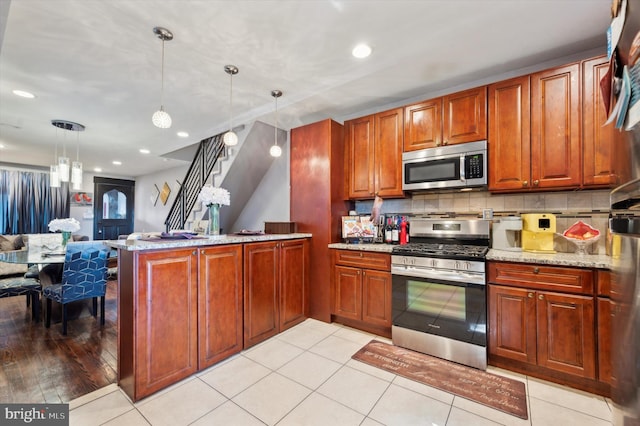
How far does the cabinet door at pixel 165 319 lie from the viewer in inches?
69.8

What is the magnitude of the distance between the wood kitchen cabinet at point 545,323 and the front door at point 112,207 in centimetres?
1002

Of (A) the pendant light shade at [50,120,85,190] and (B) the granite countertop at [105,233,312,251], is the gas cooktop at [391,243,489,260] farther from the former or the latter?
(A) the pendant light shade at [50,120,85,190]

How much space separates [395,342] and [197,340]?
1.80 metres

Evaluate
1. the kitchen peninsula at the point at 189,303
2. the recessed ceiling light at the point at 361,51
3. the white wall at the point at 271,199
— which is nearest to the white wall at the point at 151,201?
the white wall at the point at 271,199

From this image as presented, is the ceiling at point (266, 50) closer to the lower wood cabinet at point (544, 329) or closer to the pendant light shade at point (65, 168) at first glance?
the pendant light shade at point (65, 168)

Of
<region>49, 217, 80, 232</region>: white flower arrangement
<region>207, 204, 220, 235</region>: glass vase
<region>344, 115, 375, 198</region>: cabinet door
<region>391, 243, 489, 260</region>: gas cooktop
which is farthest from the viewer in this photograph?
<region>49, 217, 80, 232</region>: white flower arrangement

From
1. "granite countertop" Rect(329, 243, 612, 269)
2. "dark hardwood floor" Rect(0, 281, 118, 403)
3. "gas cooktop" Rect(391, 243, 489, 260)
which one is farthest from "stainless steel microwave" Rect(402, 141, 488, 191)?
"dark hardwood floor" Rect(0, 281, 118, 403)

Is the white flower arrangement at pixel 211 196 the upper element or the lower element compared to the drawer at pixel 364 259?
upper

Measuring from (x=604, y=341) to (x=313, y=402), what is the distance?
6.61 feet

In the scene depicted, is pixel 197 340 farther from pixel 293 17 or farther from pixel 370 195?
pixel 293 17

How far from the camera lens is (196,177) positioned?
18.6ft

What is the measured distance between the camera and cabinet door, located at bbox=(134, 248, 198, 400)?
177cm

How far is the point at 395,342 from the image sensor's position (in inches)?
102

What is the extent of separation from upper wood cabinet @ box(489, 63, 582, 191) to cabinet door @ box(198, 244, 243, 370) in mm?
2535
